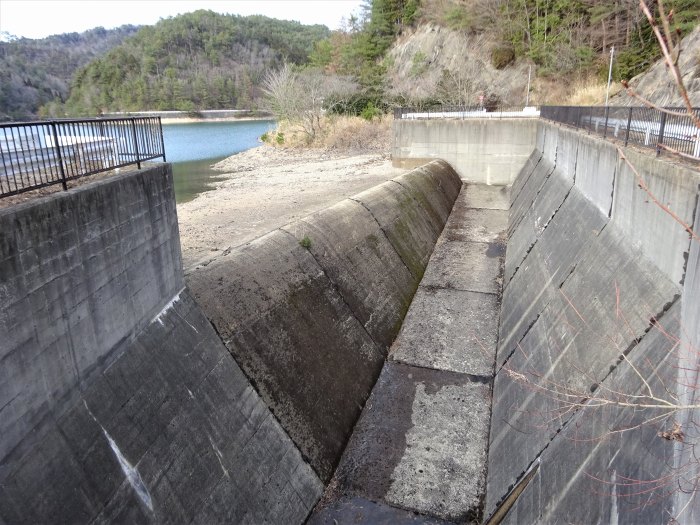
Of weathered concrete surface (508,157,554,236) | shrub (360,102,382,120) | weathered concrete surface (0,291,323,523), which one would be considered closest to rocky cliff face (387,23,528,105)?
shrub (360,102,382,120)

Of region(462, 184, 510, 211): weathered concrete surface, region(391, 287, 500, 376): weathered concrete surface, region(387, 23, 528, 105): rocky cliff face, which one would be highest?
region(387, 23, 528, 105): rocky cliff face

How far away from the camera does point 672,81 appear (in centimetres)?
2705

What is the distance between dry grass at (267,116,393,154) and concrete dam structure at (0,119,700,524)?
2581 cm

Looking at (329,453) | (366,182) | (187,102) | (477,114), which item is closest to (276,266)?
(329,453)

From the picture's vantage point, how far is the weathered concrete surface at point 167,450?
4991mm

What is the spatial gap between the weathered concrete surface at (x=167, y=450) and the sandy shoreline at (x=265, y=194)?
2.40 m

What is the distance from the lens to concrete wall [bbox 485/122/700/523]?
5.15 meters

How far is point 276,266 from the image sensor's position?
10.5 meters

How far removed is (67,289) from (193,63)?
15801 centimetres

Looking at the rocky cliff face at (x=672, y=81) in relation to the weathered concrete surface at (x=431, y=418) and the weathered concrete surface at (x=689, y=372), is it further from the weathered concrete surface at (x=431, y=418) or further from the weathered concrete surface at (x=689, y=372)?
the weathered concrete surface at (x=689, y=372)

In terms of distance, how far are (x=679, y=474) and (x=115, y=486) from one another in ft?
18.8

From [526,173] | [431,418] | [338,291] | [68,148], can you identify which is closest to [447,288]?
[338,291]

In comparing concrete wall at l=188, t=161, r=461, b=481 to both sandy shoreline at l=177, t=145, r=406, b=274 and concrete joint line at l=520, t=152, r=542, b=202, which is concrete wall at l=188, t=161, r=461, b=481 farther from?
concrete joint line at l=520, t=152, r=542, b=202

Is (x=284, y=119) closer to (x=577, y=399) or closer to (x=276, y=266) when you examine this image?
(x=276, y=266)
